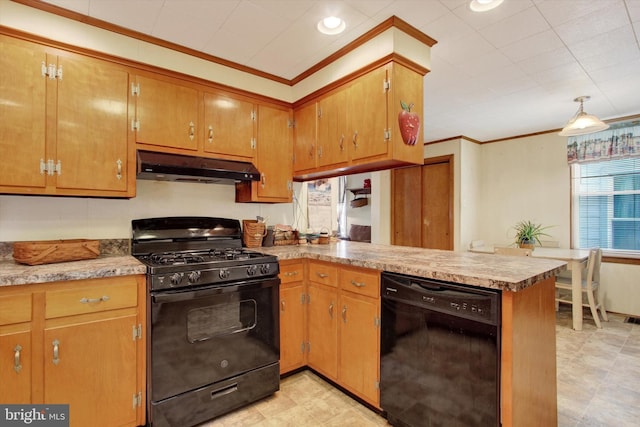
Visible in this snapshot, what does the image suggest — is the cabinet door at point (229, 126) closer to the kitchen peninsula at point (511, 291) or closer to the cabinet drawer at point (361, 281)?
the kitchen peninsula at point (511, 291)

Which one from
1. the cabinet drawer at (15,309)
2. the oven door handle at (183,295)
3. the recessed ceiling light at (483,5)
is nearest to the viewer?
the cabinet drawer at (15,309)

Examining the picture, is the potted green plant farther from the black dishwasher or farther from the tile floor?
the black dishwasher

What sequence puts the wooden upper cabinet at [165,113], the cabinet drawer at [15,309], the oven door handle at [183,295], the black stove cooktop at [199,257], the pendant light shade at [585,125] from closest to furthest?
the cabinet drawer at [15,309], the oven door handle at [183,295], the black stove cooktop at [199,257], the wooden upper cabinet at [165,113], the pendant light shade at [585,125]

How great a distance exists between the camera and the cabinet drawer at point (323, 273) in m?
2.23

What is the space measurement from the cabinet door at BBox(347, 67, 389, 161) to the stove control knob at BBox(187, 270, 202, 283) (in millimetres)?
1386

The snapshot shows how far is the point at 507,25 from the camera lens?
2.10m

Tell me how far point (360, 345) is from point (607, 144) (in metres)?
4.29

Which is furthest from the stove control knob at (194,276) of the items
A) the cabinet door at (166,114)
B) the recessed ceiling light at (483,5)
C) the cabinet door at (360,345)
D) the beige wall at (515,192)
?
the beige wall at (515,192)

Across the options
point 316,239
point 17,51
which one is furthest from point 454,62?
point 17,51

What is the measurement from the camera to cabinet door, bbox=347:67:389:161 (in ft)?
7.29

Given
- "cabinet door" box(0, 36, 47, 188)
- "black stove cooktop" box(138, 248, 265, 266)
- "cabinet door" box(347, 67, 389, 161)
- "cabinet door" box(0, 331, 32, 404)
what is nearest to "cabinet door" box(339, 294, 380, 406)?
"black stove cooktop" box(138, 248, 265, 266)

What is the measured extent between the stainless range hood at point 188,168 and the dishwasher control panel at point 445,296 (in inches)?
54.6

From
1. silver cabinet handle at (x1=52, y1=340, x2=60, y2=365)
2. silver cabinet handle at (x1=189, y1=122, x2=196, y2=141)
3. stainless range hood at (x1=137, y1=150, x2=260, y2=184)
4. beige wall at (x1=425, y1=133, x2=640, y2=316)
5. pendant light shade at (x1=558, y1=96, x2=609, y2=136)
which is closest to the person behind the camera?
silver cabinet handle at (x1=52, y1=340, x2=60, y2=365)

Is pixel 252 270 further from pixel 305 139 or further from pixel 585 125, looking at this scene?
pixel 585 125
